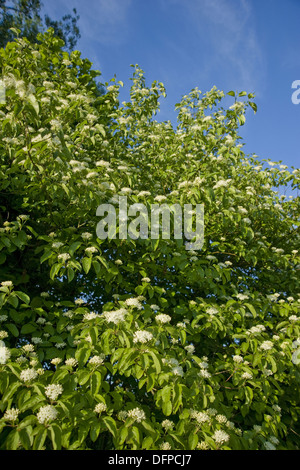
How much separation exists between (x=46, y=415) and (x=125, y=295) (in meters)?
1.34

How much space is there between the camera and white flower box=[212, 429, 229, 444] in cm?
163

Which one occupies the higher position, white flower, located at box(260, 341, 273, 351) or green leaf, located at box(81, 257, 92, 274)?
green leaf, located at box(81, 257, 92, 274)

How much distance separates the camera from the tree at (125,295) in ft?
5.51

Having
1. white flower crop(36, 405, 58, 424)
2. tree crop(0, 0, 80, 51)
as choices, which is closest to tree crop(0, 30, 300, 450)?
white flower crop(36, 405, 58, 424)

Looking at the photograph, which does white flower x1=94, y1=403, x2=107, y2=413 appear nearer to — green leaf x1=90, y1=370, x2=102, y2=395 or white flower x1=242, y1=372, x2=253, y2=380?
green leaf x1=90, y1=370, x2=102, y2=395

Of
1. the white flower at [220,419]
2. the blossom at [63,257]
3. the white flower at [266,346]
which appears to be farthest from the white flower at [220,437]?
the blossom at [63,257]

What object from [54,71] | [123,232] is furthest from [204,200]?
[54,71]

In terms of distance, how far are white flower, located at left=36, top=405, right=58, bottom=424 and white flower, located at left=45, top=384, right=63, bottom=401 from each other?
0.09 meters

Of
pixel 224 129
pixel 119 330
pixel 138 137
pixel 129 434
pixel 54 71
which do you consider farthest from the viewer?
pixel 138 137

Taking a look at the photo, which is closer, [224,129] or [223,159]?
[223,159]

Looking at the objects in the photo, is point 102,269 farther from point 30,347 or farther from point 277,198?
point 277,198

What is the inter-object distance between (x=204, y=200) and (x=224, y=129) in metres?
1.06

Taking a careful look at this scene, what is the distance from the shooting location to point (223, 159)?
320cm

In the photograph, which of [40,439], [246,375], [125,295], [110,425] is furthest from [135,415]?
[125,295]
